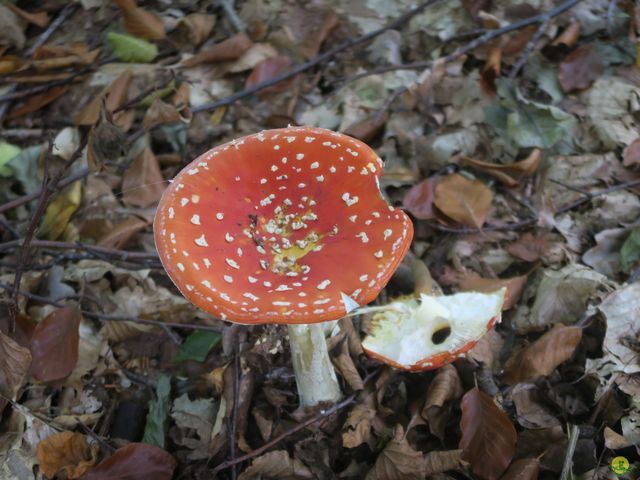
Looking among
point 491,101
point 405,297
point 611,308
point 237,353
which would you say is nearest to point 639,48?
point 491,101

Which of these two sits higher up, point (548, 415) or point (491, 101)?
point (491, 101)

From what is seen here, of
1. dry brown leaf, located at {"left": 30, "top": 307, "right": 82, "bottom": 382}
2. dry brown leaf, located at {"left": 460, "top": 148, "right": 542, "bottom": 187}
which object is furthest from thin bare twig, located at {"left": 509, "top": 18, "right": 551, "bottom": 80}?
dry brown leaf, located at {"left": 30, "top": 307, "right": 82, "bottom": 382}

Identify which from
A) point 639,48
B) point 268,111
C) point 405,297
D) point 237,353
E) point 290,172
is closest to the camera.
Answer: point 290,172

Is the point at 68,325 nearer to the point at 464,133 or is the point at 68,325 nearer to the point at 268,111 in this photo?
the point at 268,111

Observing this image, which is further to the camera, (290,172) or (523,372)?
(523,372)

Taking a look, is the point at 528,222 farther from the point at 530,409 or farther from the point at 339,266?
the point at 339,266
